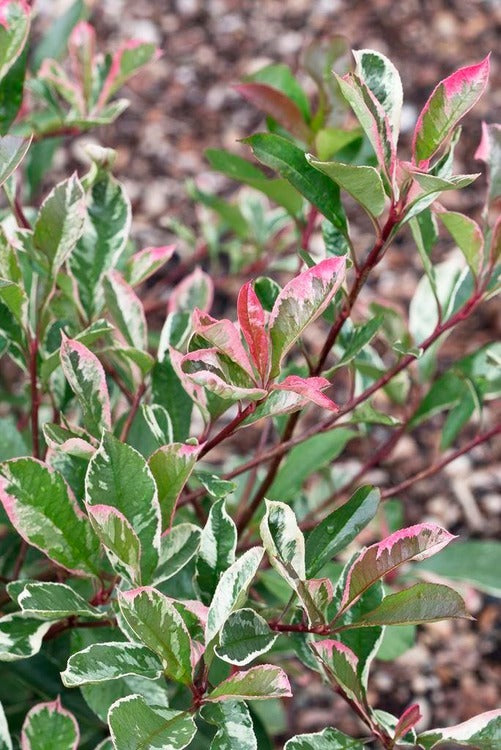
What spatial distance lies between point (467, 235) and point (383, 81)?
15cm

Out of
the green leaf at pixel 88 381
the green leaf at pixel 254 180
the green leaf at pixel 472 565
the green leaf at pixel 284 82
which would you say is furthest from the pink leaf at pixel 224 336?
the green leaf at pixel 472 565

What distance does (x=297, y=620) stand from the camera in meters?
0.78

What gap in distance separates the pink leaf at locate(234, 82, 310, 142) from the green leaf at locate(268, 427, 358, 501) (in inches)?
14.7

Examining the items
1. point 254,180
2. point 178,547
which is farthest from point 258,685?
point 254,180

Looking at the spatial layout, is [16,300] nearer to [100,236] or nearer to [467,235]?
[100,236]

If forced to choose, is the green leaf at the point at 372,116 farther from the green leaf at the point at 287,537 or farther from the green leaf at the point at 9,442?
the green leaf at the point at 9,442

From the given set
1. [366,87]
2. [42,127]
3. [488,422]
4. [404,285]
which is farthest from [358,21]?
[366,87]

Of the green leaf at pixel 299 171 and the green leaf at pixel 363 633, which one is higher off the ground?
the green leaf at pixel 299 171

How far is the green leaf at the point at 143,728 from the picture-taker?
608 mm

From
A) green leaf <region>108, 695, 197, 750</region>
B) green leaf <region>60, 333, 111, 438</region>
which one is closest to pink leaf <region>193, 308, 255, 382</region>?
green leaf <region>60, 333, 111, 438</region>

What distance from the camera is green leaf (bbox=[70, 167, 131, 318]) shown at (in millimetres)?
865

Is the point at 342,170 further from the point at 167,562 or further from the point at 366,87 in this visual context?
the point at 167,562

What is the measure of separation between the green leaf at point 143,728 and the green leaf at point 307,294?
0.89 feet

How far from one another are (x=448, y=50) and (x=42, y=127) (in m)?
1.67
